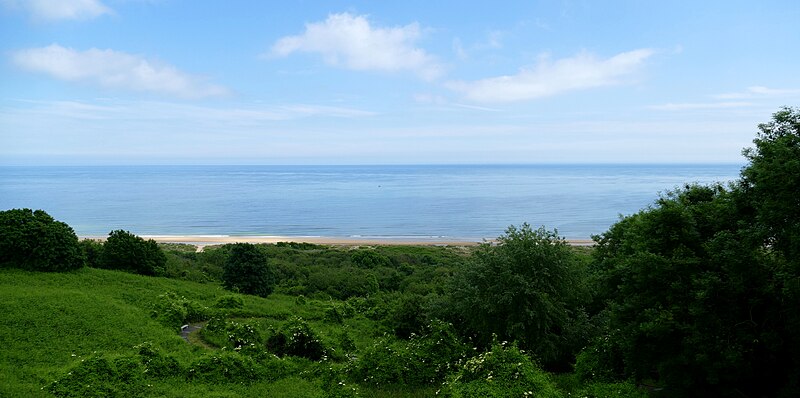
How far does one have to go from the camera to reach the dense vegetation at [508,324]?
13.8 meters

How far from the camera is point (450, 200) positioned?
12250 cm

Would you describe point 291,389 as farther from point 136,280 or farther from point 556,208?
point 556,208

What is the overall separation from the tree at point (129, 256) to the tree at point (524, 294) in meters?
21.4

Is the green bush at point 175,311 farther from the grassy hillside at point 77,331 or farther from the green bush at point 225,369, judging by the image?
the green bush at point 225,369

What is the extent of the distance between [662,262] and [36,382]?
19.7 metres

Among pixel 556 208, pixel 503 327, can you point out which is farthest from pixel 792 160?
pixel 556 208

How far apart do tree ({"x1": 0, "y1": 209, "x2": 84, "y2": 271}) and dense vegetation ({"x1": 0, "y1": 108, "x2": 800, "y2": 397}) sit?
0.27 ft

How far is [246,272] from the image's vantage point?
111 ft

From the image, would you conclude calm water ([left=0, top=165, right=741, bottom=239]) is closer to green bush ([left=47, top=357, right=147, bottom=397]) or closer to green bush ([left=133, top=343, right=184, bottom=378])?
green bush ([left=133, top=343, right=184, bottom=378])

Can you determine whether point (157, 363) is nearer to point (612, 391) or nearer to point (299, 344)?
point (299, 344)

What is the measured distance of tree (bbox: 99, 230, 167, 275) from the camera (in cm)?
3108

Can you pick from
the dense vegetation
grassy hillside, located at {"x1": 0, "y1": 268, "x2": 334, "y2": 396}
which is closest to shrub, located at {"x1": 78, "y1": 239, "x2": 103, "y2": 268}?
the dense vegetation

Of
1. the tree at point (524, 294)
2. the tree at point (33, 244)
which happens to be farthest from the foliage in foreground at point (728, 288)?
the tree at point (33, 244)

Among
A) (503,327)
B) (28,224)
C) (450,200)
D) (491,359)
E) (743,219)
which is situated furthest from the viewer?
(450,200)
